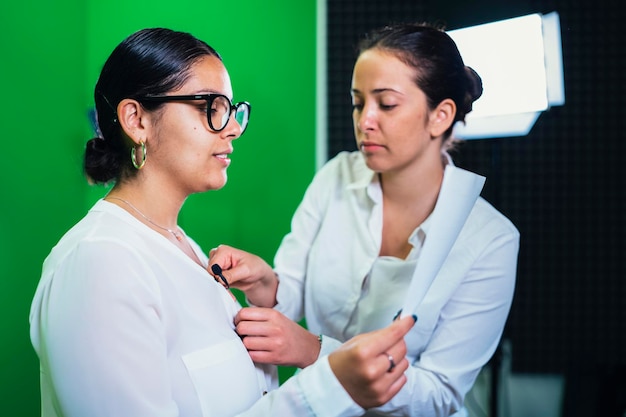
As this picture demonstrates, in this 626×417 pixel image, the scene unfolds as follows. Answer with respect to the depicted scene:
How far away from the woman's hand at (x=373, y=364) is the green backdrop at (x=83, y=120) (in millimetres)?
519

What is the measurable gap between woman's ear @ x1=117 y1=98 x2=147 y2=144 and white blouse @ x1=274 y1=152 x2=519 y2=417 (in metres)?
0.48

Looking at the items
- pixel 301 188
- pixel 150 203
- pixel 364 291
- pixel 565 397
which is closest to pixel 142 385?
pixel 150 203

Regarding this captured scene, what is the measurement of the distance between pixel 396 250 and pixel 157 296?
2.16ft

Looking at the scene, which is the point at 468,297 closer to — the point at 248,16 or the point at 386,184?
the point at 386,184

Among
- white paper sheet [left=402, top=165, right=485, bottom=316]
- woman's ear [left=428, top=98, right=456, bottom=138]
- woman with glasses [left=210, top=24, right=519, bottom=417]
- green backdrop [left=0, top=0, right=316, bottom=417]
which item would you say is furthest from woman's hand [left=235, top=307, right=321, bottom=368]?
woman's ear [left=428, top=98, right=456, bottom=138]

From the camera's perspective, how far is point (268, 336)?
982 millimetres

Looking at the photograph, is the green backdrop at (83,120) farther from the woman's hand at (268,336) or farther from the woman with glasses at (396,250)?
the woman's hand at (268,336)

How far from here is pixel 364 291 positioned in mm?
1347

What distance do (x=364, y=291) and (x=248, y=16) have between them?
658mm

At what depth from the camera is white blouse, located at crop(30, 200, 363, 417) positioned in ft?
2.49

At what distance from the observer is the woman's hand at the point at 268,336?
97 cm

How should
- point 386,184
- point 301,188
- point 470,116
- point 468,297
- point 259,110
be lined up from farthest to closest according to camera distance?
point 301,188 < point 259,110 < point 386,184 < point 468,297 < point 470,116

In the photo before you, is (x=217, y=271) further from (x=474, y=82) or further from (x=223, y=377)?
(x=474, y=82)

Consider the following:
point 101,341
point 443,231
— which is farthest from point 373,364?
point 101,341
